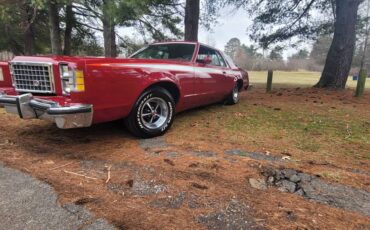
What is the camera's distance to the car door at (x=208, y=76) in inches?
202

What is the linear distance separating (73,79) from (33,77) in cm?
81

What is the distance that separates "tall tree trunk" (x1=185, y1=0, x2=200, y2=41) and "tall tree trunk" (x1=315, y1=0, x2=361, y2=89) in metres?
4.82

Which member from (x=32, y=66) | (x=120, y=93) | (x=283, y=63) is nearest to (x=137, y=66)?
(x=120, y=93)

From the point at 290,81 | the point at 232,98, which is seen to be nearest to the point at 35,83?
the point at 232,98

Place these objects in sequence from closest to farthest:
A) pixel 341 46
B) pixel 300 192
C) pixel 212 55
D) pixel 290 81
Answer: pixel 300 192 < pixel 212 55 < pixel 341 46 < pixel 290 81

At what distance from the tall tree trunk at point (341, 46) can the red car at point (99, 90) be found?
6.72m

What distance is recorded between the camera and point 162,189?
99.7 inches

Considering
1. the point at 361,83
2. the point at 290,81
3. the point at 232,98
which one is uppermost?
the point at 361,83

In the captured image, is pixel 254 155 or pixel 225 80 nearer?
pixel 254 155

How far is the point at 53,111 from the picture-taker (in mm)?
3082

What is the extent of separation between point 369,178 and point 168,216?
218 cm

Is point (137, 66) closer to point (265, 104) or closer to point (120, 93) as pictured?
point (120, 93)

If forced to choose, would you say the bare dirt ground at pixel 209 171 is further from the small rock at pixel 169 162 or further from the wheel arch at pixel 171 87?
the wheel arch at pixel 171 87

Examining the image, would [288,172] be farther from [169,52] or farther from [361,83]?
[361,83]
